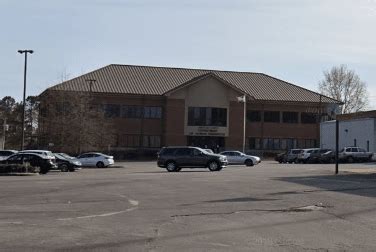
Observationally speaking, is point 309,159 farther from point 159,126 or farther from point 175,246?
point 175,246

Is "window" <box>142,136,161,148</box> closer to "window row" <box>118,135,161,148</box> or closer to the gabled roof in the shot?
"window row" <box>118,135,161,148</box>

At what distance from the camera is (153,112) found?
8000 cm

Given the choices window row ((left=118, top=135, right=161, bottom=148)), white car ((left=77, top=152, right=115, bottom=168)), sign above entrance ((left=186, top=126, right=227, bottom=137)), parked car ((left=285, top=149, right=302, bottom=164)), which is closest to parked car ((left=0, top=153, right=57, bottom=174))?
white car ((left=77, top=152, right=115, bottom=168))

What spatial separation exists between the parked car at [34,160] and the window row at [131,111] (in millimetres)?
38375

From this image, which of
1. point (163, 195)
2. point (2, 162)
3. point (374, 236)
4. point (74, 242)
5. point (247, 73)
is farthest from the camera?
point (247, 73)

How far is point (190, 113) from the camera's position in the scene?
258ft

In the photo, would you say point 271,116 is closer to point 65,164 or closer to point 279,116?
point 279,116

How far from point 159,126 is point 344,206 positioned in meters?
63.6

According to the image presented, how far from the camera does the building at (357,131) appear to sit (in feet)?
207

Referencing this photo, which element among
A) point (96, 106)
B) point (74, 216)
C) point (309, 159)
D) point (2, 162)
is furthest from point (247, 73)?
point (74, 216)

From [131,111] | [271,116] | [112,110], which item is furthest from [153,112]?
[271,116]

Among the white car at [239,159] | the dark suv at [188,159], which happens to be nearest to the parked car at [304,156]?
the white car at [239,159]

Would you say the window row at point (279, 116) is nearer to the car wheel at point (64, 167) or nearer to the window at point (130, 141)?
the window at point (130, 141)

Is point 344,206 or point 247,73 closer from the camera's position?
point 344,206
